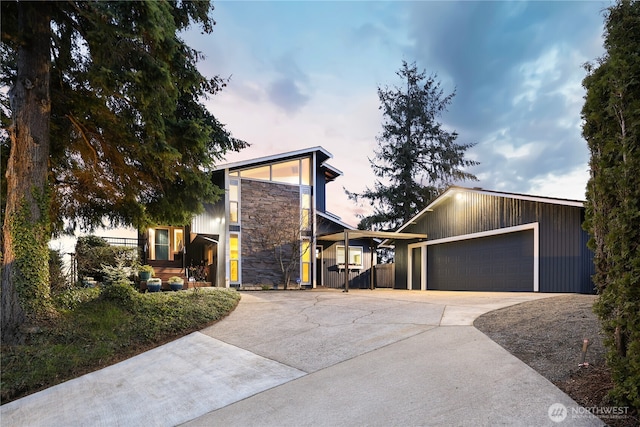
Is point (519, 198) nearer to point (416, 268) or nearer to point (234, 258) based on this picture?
point (416, 268)

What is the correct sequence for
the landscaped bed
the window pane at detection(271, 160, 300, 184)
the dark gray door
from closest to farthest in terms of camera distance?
the landscaped bed → the window pane at detection(271, 160, 300, 184) → the dark gray door

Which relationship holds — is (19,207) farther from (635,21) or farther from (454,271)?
(454,271)

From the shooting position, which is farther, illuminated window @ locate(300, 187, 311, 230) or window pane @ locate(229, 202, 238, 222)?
illuminated window @ locate(300, 187, 311, 230)

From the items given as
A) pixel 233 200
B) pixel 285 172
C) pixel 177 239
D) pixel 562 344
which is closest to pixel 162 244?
pixel 177 239

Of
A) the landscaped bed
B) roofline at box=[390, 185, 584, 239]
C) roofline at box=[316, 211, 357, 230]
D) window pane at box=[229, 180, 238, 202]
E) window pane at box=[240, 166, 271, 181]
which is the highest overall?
window pane at box=[240, 166, 271, 181]

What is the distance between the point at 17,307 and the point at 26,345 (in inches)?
26.8

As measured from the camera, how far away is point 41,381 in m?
4.86

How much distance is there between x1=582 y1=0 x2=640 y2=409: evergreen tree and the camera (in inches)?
112

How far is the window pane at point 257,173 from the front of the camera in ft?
50.6

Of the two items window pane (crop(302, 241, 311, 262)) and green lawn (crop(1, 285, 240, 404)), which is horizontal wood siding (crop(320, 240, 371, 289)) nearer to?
window pane (crop(302, 241, 311, 262))

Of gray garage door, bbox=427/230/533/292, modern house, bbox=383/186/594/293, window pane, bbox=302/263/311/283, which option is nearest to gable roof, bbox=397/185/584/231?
modern house, bbox=383/186/594/293

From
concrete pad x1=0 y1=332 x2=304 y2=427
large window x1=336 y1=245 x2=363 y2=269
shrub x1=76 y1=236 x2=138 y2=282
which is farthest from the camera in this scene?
large window x1=336 y1=245 x2=363 y2=269

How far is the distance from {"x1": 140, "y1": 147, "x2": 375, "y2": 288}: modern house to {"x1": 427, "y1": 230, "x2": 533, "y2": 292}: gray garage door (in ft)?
13.9

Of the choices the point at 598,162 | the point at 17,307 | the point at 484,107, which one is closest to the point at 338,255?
the point at 484,107
